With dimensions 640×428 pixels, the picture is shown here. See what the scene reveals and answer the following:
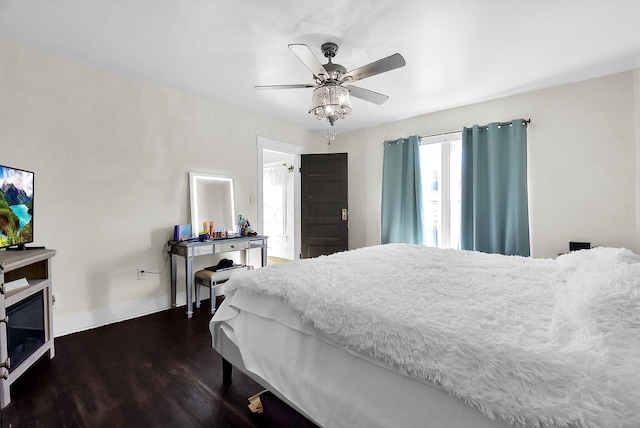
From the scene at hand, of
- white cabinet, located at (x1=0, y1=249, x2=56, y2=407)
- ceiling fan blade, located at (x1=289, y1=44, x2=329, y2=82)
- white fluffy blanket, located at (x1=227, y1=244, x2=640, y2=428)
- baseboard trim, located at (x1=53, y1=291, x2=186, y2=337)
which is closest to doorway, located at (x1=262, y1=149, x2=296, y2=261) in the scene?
baseboard trim, located at (x1=53, y1=291, x2=186, y2=337)

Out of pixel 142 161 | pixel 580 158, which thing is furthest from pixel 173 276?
pixel 580 158

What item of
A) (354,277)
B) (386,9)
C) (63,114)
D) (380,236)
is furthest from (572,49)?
(63,114)

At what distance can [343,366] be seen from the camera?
1.12 metres

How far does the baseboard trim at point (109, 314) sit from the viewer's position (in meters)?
2.57

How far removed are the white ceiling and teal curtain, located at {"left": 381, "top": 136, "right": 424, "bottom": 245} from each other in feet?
3.93

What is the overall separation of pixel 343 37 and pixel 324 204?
9.24ft

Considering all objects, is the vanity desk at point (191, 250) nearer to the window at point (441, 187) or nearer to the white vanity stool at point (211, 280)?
the white vanity stool at point (211, 280)

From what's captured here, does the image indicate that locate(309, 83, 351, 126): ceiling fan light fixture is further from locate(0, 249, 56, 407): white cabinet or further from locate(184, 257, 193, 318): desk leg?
locate(0, 249, 56, 407): white cabinet

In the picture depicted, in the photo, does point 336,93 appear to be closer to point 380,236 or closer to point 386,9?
point 386,9

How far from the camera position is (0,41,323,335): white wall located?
2.44m

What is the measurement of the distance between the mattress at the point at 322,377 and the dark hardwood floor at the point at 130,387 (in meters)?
0.30

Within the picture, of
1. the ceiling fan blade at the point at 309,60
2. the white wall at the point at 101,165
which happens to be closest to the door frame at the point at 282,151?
the white wall at the point at 101,165

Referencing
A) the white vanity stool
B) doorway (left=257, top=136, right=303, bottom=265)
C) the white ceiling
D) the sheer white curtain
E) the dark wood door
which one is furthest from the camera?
the sheer white curtain

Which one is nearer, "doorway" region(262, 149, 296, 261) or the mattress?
the mattress
